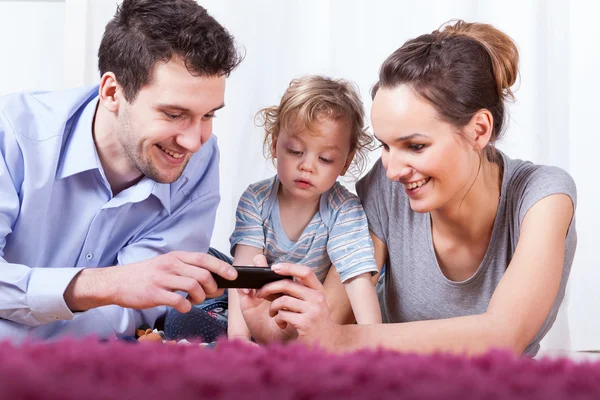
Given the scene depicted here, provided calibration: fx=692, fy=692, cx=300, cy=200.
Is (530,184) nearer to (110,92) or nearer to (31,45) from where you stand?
(110,92)

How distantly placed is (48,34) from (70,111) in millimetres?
1176

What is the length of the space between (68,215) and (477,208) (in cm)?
100

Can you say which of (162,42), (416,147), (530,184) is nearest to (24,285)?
(162,42)

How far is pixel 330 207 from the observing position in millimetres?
1933

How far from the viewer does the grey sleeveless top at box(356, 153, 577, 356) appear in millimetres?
1614

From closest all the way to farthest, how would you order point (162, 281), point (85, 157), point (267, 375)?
point (267, 375) → point (162, 281) → point (85, 157)

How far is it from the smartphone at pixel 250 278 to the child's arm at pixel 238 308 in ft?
1.09

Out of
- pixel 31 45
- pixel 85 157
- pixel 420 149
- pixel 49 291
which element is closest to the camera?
pixel 49 291

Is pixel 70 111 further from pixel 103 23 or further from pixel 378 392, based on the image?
pixel 378 392

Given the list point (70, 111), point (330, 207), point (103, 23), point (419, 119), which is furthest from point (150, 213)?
point (103, 23)

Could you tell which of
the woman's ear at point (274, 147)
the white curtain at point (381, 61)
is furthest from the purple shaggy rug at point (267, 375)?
the white curtain at point (381, 61)

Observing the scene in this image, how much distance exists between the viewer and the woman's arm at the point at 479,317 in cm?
134

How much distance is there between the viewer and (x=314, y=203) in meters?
1.96

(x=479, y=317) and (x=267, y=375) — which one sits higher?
(x=267, y=375)
